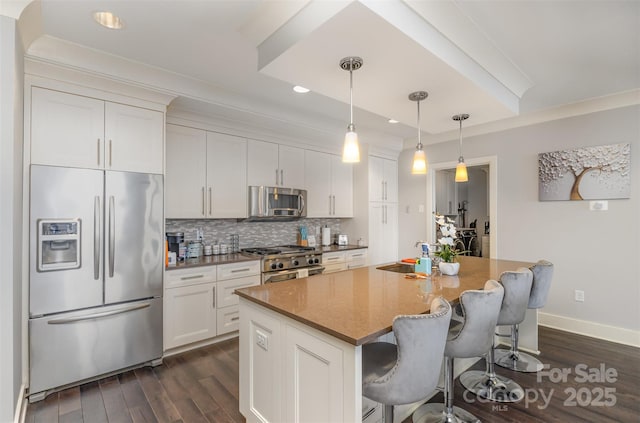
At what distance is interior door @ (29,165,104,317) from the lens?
7.44 ft

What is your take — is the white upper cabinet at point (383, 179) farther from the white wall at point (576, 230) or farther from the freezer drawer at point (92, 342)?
the freezer drawer at point (92, 342)

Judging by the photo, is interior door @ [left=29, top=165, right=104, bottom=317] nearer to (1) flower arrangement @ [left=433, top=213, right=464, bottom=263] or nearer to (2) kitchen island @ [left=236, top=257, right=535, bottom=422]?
(2) kitchen island @ [left=236, top=257, right=535, bottom=422]

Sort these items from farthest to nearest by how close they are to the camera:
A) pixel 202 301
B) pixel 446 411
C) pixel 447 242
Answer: pixel 202 301 < pixel 447 242 < pixel 446 411

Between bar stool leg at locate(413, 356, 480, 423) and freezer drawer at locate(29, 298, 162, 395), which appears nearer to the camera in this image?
bar stool leg at locate(413, 356, 480, 423)

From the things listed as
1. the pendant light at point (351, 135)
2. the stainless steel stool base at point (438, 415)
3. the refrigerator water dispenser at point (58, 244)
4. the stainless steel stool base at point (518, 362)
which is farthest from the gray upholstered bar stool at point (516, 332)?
the refrigerator water dispenser at point (58, 244)

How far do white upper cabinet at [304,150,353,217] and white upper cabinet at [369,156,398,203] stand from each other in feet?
1.24

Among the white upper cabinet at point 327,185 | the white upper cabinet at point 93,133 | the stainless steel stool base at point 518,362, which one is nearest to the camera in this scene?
the white upper cabinet at point 93,133

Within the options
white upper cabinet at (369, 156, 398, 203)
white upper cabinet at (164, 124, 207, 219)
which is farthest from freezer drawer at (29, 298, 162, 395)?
white upper cabinet at (369, 156, 398, 203)

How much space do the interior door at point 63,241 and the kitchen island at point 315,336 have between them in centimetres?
141

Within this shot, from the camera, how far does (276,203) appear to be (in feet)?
13.3

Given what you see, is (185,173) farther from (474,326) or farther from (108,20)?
(474,326)

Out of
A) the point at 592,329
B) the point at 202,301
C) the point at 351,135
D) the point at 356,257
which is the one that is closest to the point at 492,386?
the point at 592,329

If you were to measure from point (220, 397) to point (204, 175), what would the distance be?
222cm

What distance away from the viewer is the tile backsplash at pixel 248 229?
3.67 meters
